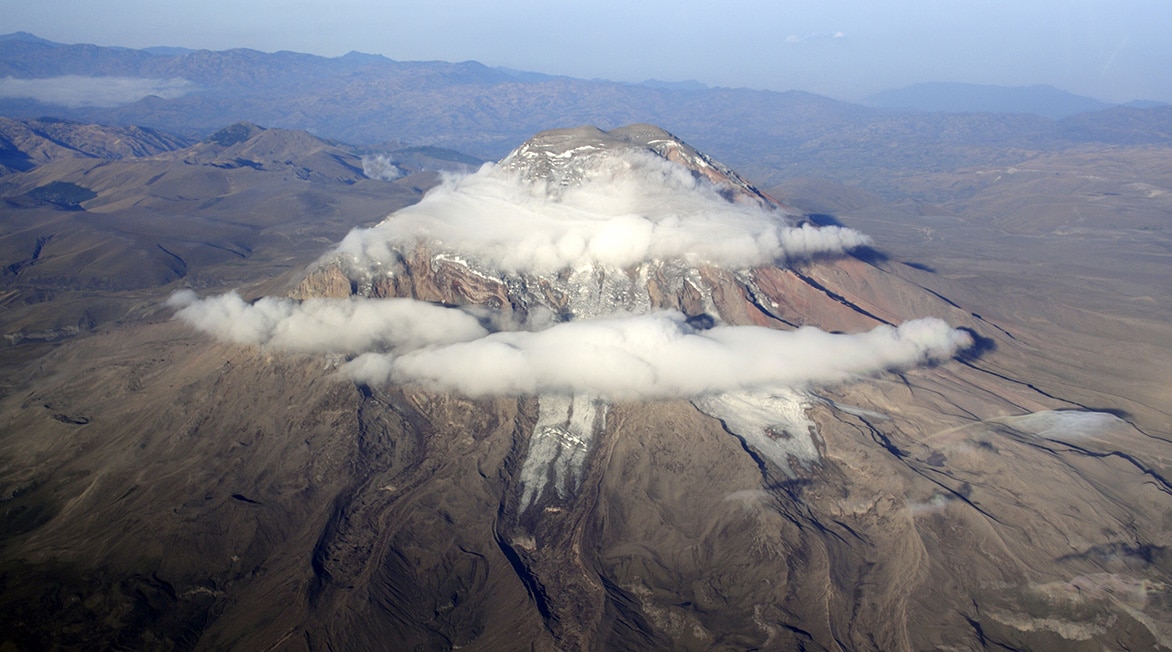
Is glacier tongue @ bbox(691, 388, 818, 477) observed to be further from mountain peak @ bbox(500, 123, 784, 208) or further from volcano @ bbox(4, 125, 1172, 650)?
mountain peak @ bbox(500, 123, 784, 208)

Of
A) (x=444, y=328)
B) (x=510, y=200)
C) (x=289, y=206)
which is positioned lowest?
(x=289, y=206)

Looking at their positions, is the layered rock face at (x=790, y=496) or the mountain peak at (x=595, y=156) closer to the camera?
the layered rock face at (x=790, y=496)

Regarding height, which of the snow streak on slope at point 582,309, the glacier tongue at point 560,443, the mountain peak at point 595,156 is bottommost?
the glacier tongue at point 560,443

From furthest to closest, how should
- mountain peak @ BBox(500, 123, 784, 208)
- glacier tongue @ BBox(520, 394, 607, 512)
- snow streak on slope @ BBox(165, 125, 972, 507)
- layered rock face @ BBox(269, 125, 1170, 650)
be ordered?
mountain peak @ BBox(500, 123, 784, 208) < snow streak on slope @ BBox(165, 125, 972, 507) < glacier tongue @ BBox(520, 394, 607, 512) < layered rock face @ BBox(269, 125, 1170, 650)

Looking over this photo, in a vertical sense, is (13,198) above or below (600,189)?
below

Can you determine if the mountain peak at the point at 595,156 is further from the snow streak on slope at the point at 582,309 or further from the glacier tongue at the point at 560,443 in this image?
the glacier tongue at the point at 560,443

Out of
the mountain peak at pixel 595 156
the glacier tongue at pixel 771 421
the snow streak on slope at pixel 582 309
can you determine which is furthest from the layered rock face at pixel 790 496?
the mountain peak at pixel 595 156

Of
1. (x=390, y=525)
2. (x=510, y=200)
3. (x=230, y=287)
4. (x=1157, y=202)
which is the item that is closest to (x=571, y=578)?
(x=390, y=525)

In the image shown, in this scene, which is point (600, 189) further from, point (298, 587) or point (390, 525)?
point (298, 587)

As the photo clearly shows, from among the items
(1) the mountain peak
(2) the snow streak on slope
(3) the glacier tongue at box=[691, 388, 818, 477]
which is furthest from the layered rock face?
(1) the mountain peak
